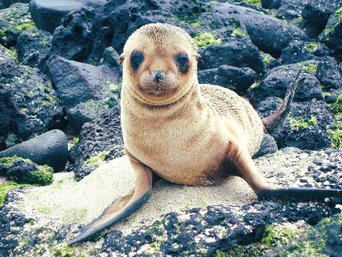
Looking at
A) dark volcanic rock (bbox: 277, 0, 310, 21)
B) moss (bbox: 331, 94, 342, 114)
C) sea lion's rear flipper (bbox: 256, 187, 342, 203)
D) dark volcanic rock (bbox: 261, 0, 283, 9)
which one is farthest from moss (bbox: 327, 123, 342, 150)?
dark volcanic rock (bbox: 261, 0, 283, 9)

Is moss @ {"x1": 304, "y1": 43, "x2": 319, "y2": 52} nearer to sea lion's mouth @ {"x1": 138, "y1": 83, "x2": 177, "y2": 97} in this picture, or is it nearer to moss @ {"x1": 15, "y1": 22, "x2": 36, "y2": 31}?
moss @ {"x1": 15, "y1": 22, "x2": 36, "y2": 31}

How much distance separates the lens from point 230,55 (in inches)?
392

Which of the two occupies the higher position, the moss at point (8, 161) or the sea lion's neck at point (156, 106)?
the sea lion's neck at point (156, 106)

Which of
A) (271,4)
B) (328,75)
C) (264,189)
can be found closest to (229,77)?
(328,75)

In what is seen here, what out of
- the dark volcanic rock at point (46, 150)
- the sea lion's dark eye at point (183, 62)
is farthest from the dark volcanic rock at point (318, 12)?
the sea lion's dark eye at point (183, 62)

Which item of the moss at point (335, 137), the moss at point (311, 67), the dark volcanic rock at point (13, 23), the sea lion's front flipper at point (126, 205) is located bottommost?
the dark volcanic rock at point (13, 23)

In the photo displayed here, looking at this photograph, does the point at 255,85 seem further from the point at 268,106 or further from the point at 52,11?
the point at 52,11

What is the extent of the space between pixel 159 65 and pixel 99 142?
2.75m

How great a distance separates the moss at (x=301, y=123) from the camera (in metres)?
7.67

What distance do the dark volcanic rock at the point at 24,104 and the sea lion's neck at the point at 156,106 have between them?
3779 mm

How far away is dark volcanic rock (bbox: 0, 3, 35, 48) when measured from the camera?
13289 mm

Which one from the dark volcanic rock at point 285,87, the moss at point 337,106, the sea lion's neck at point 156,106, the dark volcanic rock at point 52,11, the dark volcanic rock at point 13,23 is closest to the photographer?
the sea lion's neck at point 156,106

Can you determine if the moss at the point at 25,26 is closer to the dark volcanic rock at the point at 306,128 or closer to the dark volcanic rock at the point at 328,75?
the dark volcanic rock at the point at 328,75


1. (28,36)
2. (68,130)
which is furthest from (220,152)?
(28,36)
